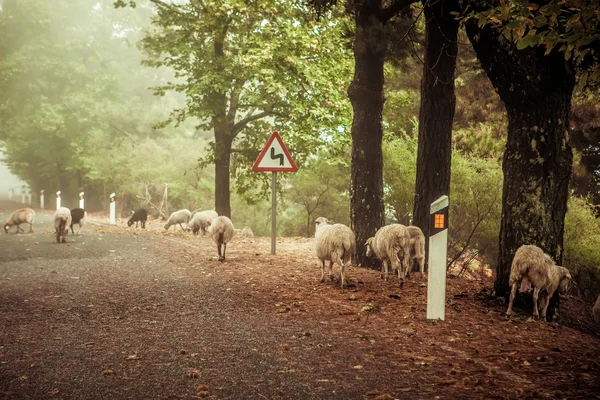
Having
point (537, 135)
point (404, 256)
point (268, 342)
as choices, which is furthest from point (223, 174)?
point (268, 342)

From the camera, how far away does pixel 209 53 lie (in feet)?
55.8

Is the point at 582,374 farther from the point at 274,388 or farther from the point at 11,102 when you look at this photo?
the point at 11,102

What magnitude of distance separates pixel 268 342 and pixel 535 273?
142 inches

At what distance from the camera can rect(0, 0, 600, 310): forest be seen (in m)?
6.54

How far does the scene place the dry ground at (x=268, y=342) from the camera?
3.67 metres

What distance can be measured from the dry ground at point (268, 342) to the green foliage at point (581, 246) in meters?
3.80

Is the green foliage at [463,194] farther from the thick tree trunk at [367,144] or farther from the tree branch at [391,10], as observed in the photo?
the tree branch at [391,10]

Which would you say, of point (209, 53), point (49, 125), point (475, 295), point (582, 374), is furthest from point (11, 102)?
point (582, 374)

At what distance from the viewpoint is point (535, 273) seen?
6.11 meters

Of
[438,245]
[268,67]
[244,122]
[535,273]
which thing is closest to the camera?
[438,245]

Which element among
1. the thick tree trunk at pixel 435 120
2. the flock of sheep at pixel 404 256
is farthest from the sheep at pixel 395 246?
the thick tree trunk at pixel 435 120

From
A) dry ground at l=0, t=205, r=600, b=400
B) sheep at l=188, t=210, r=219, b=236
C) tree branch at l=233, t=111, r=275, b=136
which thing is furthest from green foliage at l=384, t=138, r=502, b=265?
sheep at l=188, t=210, r=219, b=236

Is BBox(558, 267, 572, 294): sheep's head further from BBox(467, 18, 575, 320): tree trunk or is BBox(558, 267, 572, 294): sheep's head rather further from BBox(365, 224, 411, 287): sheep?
BBox(365, 224, 411, 287): sheep

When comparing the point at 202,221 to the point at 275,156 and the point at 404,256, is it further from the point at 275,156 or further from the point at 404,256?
the point at 404,256
